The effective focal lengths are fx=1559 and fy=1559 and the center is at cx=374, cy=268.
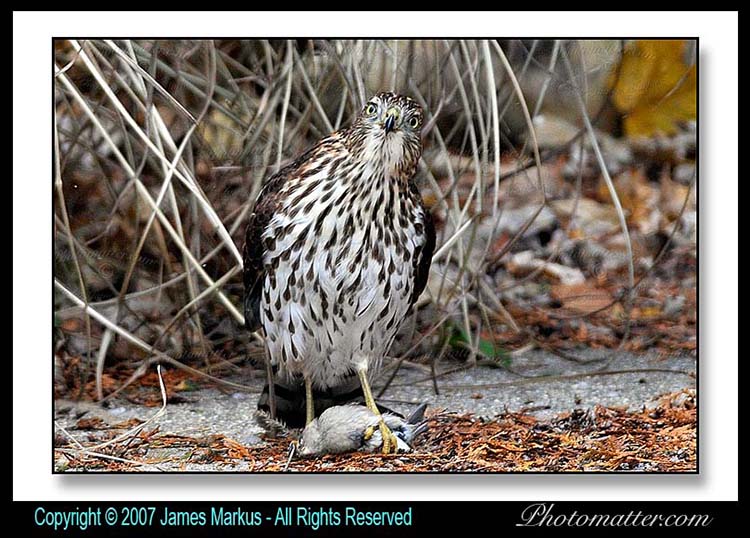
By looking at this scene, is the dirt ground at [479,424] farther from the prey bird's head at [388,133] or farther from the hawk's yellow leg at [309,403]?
the prey bird's head at [388,133]

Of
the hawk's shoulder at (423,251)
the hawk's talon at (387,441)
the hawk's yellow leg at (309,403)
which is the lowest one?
the hawk's talon at (387,441)

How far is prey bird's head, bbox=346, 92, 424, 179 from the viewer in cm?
481

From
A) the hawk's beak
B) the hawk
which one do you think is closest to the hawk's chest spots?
the hawk

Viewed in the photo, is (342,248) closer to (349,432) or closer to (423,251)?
(423,251)

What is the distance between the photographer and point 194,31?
500 cm

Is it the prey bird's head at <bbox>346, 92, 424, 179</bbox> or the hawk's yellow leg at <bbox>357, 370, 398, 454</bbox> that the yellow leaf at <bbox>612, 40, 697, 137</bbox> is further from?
the hawk's yellow leg at <bbox>357, 370, 398, 454</bbox>

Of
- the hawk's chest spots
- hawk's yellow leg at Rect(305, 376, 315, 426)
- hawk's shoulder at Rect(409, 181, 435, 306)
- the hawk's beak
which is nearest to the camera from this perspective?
the hawk's beak

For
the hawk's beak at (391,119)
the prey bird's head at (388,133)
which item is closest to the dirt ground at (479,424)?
the prey bird's head at (388,133)

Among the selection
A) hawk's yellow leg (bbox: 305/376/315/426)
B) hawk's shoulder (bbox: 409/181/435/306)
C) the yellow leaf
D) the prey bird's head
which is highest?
the yellow leaf

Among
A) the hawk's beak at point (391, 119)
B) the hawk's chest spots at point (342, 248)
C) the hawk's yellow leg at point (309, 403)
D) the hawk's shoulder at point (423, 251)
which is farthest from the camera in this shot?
the hawk's yellow leg at point (309, 403)

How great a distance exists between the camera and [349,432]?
504 cm

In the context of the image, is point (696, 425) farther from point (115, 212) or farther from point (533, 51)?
point (115, 212)

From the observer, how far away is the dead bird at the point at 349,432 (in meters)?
5.04

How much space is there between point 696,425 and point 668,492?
236mm
